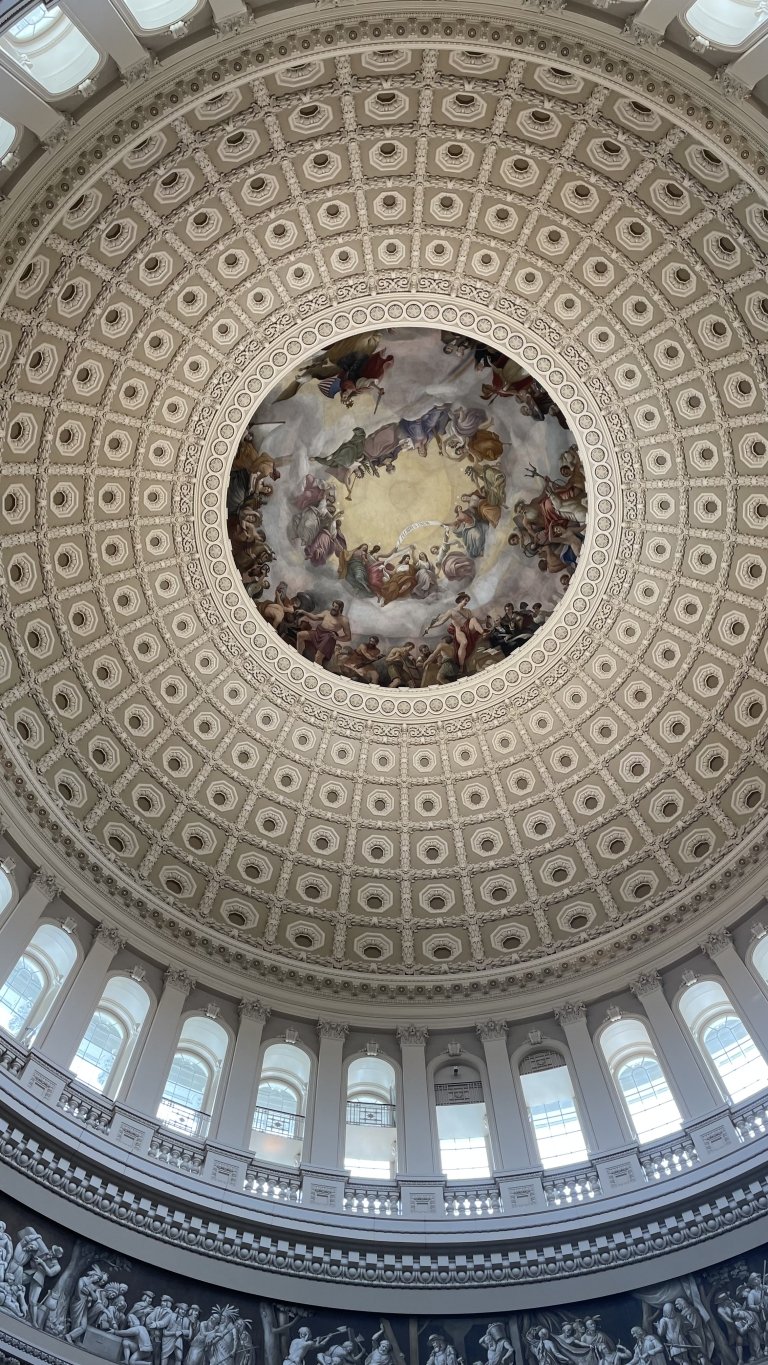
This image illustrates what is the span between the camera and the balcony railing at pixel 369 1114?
2414cm

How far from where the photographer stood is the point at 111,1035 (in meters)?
23.1

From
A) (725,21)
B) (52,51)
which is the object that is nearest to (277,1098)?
(52,51)

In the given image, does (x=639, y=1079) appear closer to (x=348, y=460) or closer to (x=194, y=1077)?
(x=194, y=1077)

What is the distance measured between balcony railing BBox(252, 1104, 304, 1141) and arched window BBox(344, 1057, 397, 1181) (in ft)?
3.21

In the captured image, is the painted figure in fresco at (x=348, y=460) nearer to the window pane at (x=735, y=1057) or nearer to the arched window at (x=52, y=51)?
the arched window at (x=52, y=51)

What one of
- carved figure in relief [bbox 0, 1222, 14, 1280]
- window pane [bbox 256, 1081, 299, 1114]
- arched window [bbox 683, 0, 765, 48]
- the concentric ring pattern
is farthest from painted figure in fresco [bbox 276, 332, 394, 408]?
carved figure in relief [bbox 0, 1222, 14, 1280]

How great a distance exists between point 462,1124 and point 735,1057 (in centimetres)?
558

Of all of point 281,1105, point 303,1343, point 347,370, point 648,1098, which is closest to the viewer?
point 303,1343

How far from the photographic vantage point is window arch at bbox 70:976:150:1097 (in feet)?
72.2

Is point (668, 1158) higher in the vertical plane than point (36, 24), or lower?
lower

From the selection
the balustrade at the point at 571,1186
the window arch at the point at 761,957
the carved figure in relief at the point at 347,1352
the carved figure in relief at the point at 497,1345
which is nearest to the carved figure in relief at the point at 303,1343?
the carved figure in relief at the point at 347,1352

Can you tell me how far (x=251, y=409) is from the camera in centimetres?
2917

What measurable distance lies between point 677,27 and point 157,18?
842 cm

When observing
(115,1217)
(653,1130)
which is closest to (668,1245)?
(653,1130)
